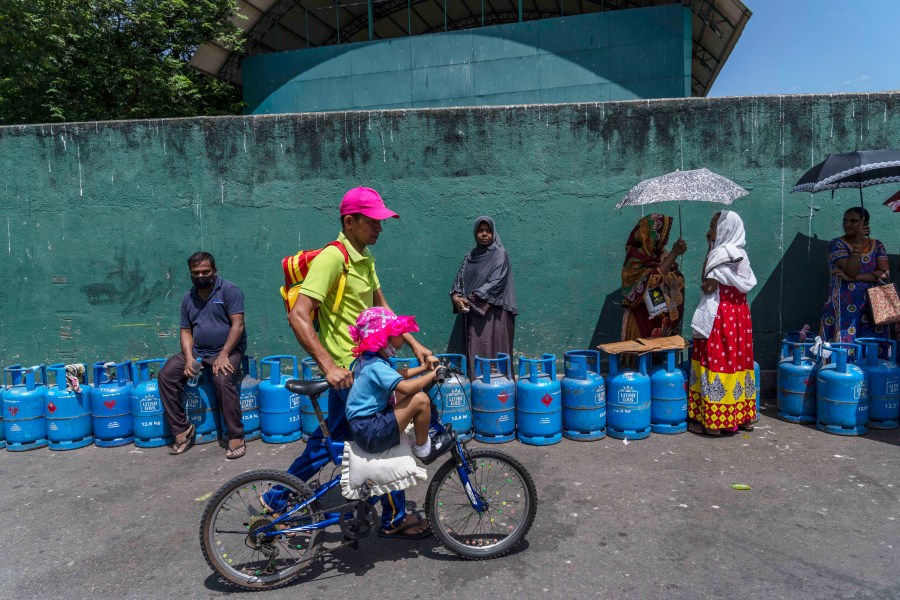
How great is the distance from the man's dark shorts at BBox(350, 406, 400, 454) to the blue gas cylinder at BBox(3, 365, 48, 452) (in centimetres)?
400

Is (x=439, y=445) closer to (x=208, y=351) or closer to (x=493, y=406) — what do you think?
(x=493, y=406)

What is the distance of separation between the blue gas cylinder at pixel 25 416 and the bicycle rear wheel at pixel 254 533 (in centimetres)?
336

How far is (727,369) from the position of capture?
548cm

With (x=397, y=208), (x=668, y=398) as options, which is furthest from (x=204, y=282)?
(x=668, y=398)

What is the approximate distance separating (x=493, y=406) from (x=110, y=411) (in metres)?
3.45

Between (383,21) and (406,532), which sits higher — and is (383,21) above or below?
above

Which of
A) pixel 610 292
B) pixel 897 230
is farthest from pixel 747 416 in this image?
pixel 897 230

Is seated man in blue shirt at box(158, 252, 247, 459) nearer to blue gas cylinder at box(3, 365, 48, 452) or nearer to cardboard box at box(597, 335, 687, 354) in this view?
blue gas cylinder at box(3, 365, 48, 452)

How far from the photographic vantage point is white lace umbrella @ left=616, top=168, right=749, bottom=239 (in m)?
5.28

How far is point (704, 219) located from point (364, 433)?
491cm

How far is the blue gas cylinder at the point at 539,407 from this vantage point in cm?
534

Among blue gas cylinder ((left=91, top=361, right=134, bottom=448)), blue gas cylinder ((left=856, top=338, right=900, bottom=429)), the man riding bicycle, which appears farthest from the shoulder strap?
blue gas cylinder ((left=856, top=338, right=900, bottom=429))


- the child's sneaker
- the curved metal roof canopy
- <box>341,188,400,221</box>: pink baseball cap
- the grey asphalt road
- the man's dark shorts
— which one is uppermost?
the curved metal roof canopy

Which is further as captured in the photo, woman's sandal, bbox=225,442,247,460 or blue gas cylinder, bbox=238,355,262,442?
blue gas cylinder, bbox=238,355,262,442
